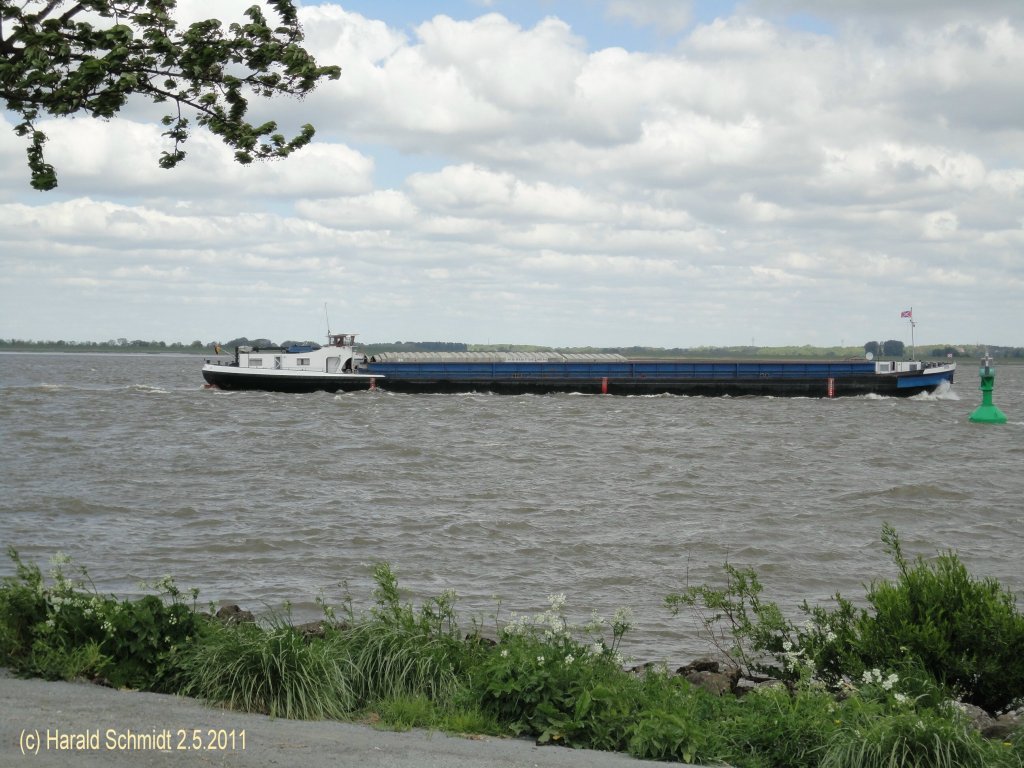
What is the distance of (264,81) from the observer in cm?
709

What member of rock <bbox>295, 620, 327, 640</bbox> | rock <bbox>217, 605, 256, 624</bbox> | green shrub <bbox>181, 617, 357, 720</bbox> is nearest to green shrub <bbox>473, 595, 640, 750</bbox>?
green shrub <bbox>181, 617, 357, 720</bbox>

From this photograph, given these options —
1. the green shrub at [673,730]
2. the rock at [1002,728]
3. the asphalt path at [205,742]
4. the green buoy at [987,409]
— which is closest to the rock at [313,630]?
the asphalt path at [205,742]

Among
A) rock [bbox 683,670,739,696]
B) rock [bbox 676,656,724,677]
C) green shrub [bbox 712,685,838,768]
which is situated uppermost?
green shrub [bbox 712,685,838,768]

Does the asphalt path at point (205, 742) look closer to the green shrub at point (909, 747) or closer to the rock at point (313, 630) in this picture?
the green shrub at point (909, 747)

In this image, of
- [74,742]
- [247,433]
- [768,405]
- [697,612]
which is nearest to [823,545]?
[697,612]

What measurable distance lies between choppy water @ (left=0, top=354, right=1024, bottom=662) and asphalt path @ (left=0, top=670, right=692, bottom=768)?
572cm

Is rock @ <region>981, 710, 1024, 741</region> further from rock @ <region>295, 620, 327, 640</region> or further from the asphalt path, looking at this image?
rock @ <region>295, 620, 327, 640</region>

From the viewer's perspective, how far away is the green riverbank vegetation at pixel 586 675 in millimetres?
6383

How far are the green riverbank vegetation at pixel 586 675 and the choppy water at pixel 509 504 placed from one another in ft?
12.7

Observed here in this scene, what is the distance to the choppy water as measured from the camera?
15695mm

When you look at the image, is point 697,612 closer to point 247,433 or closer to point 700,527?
point 700,527

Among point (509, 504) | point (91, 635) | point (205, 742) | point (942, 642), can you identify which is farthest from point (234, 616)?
point (509, 504)

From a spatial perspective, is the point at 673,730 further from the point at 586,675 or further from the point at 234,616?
the point at 234,616

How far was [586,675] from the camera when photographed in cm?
705
